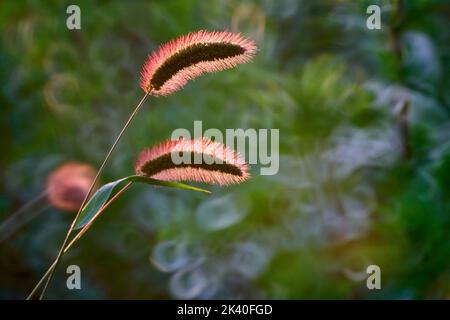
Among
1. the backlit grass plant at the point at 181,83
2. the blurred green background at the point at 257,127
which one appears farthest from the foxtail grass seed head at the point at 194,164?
the blurred green background at the point at 257,127

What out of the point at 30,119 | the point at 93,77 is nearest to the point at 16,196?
the point at 30,119

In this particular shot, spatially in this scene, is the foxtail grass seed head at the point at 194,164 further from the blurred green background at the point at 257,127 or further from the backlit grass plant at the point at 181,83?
the blurred green background at the point at 257,127

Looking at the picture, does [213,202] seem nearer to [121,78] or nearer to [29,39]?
[121,78]

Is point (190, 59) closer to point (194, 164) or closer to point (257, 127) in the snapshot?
point (194, 164)

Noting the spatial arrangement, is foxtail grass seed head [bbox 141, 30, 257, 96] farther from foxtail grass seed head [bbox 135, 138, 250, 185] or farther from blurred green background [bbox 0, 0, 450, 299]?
blurred green background [bbox 0, 0, 450, 299]

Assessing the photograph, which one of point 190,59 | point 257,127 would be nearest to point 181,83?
point 190,59

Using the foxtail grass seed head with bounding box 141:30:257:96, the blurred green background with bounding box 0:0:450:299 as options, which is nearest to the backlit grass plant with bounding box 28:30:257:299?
the foxtail grass seed head with bounding box 141:30:257:96
